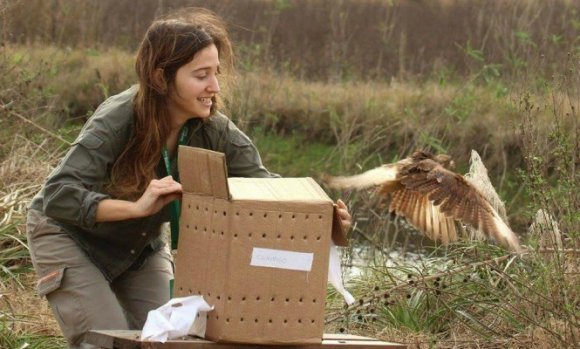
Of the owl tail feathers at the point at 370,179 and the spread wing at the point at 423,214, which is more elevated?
the owl tail feathers at the point at 370,179

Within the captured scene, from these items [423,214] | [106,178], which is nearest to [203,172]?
[106,178]

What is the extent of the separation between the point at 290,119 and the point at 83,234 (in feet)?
24.8

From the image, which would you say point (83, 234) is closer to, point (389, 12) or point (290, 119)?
point (290, 119)

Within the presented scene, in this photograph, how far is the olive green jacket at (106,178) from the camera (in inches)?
140

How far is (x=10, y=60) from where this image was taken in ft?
27.4

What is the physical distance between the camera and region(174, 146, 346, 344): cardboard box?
3230 mm

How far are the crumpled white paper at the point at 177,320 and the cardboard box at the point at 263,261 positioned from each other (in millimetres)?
26

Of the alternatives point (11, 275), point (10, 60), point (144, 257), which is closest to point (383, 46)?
point (10, 60)

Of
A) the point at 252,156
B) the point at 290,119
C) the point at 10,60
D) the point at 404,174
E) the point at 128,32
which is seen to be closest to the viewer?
the point at 252,156

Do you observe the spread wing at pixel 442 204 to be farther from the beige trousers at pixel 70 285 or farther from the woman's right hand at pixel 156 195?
the woman's right hand at pixel 156 195

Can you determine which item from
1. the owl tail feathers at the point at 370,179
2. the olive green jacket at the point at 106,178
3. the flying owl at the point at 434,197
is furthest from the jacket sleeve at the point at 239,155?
the owl tail feathers at the point at 370,179

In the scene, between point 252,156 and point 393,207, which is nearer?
point 252,156

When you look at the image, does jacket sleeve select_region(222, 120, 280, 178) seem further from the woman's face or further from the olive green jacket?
the woman's face

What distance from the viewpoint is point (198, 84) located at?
371cm
